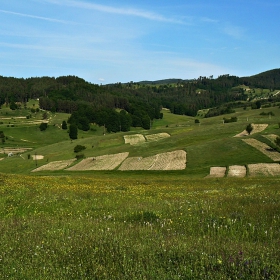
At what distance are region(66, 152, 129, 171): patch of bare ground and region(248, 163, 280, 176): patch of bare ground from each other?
36.2 m

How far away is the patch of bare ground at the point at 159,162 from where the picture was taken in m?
79.1

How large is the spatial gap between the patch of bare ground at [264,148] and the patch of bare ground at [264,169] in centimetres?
626

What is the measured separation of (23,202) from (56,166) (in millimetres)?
92480

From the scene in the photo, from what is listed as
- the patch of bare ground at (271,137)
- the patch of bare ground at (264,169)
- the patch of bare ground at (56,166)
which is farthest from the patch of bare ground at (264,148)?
the patch of bare ground at (56,166)

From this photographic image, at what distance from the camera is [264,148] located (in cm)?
8469

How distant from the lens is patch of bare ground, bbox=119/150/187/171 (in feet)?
259

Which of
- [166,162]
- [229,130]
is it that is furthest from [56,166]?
A: [229,130]

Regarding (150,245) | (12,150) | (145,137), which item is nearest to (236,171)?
(150,245)

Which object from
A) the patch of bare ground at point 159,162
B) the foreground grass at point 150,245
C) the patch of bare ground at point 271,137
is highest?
the foreground grass at point 150,245

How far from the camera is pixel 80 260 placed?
712 cm

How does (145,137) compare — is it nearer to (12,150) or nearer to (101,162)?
(101,162)

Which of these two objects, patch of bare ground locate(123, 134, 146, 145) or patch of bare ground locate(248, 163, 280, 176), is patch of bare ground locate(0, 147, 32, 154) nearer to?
patch of bare ground locate(123, 134, 146, 145)

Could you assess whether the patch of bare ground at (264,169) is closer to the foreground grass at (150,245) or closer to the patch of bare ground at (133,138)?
the foreground grass at (150,245)

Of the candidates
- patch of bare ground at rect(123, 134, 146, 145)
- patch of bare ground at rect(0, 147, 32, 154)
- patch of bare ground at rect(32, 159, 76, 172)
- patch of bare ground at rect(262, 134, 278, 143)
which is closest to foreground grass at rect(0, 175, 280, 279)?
patch of bare ground at rect(262, 134, 278, 143)
